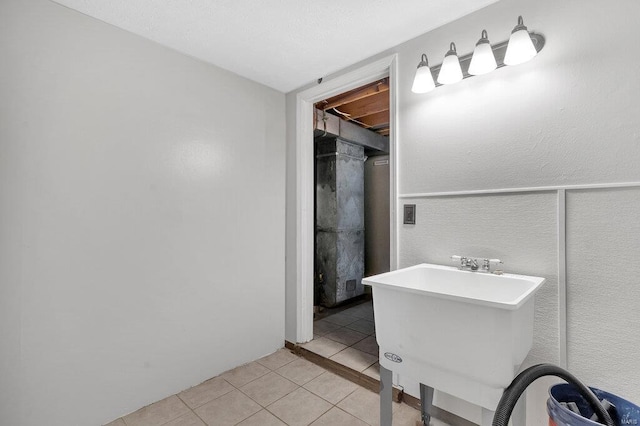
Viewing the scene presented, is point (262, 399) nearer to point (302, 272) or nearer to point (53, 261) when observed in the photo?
point (302, 272)

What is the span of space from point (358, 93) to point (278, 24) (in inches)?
48.2

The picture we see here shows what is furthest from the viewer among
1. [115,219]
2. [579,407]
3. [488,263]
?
[115,219]

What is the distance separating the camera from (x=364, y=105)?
310 centimetres

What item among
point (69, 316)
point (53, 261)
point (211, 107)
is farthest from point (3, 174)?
point (211, 107)

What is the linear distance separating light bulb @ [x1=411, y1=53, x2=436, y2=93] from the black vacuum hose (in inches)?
53.8

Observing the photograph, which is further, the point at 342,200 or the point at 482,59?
the point at 342,200

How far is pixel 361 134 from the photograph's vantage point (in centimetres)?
359

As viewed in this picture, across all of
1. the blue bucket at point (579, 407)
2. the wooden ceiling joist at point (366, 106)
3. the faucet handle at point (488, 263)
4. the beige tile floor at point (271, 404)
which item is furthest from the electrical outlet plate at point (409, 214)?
the wooden ceiling joist at point (366, 106)

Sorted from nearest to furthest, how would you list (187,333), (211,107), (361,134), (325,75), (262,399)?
(262,399) < (187,333) < (211,107) < (325,75) < (361,134)

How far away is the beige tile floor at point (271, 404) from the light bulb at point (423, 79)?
1.82 m

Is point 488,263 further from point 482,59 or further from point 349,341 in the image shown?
point 349,341

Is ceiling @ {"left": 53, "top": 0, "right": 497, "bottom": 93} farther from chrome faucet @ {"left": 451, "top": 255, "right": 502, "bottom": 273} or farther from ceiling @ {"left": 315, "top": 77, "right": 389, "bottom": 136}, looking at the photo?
chrome faucet @ {"left": 451, "top": 255, "right": 502, "bottom": 273}

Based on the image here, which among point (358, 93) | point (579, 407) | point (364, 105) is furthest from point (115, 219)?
point (364, 105)

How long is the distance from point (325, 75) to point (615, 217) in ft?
6.30
